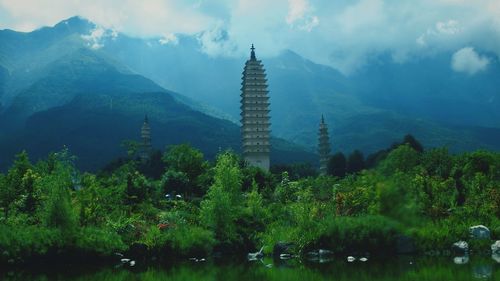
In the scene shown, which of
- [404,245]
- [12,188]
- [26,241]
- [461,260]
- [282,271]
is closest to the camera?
[282,271]

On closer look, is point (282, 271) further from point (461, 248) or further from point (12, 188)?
point (12, 188)

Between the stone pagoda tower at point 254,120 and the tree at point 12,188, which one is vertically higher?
the stone pagoda tower at point 254,120

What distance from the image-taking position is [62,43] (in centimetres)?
18850

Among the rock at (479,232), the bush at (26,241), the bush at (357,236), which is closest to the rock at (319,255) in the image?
the bush at (357,236)

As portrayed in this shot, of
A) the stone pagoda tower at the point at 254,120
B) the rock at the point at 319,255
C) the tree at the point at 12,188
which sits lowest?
the rock at the point at 319,255

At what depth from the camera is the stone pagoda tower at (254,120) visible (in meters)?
71.5

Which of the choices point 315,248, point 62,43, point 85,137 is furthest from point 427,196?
point 62,43

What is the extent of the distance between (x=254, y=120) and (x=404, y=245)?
47.9 meters

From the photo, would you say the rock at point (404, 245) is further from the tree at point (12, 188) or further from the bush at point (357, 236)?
the tree at point (12, 188)

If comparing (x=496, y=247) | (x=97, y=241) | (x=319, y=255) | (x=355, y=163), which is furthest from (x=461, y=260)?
(x=355, y=163)

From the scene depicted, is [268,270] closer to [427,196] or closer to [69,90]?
[427,196]

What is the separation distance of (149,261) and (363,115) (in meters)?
124

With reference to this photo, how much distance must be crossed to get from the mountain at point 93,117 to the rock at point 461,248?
72716 mm

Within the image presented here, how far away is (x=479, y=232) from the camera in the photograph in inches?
991
